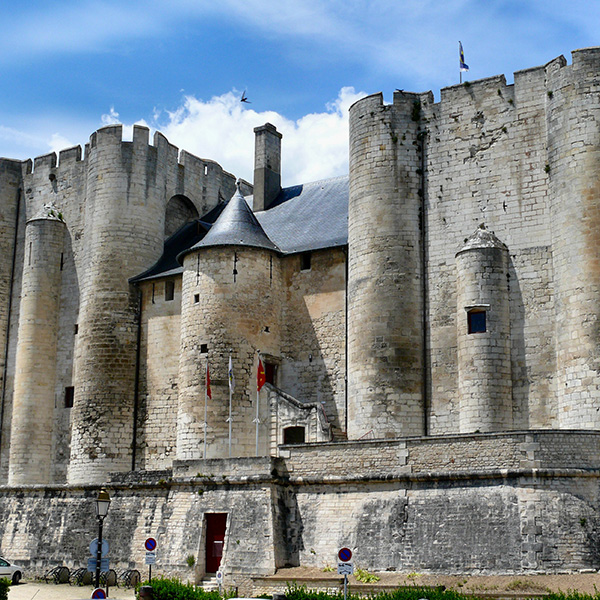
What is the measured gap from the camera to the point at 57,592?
22.3 m

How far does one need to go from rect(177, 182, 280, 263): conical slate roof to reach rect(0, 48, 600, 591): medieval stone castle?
4.2 inches

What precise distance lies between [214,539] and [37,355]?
13.4 m

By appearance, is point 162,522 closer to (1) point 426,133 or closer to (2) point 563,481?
(2) point 563,481

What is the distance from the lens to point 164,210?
32.5 m

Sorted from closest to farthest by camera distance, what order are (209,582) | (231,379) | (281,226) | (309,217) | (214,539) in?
(209,582)
(214,539)
(231,379)
(309,217)
(281,226)

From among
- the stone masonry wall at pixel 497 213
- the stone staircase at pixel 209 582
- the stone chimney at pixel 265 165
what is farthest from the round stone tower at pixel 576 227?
the stone chimney at pixel 265 165

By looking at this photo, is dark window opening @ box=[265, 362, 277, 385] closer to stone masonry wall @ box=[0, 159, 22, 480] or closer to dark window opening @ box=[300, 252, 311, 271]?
dark window opening @ box=[300, 252, 311, 271]

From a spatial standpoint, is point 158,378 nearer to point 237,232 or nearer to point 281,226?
point 237,232

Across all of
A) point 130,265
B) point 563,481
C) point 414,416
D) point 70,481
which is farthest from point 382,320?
point 70,481

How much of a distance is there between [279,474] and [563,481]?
638cm

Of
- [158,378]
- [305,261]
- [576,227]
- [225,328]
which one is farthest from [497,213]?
[158,378]

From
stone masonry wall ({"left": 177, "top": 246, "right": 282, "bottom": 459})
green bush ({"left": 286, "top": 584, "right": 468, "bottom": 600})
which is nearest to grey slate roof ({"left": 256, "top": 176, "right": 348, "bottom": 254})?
stone masonry wall ({"left": 177, "top": 246, "right": 282, "bottom": 459})

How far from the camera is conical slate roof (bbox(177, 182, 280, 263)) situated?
89.4 ft

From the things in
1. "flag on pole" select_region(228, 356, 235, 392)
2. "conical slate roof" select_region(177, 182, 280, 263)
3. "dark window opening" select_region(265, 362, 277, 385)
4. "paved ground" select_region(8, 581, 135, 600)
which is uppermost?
"conical slate roof" select_region(177, 182, 280, 263)
